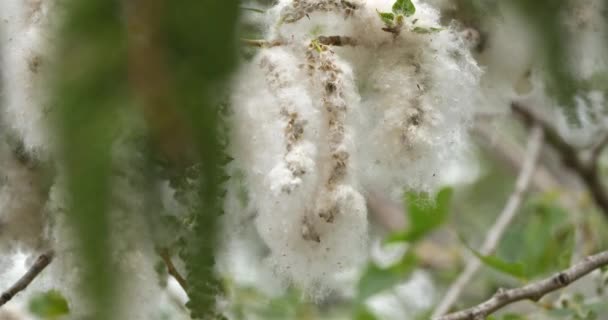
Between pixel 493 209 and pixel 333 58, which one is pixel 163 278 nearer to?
pixel 333 58

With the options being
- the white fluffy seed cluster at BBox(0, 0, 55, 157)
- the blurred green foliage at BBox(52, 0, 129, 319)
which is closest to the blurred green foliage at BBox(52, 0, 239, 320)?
the blurred green foliage at BBox(52, 0, 129, 319)

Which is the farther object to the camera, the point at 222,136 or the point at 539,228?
the point at 539,228

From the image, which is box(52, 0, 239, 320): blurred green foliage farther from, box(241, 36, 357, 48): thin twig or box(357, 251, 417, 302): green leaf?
box(357, 251, 417, 302): green leaf

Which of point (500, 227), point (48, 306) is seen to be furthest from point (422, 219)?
point (48, 306)

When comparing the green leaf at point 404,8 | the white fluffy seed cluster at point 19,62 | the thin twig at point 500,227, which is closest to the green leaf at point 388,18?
the green leaf at point 404,8

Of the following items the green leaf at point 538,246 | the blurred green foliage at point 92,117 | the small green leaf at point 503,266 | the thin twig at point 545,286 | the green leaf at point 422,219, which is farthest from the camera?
the green leaf at point 538,246

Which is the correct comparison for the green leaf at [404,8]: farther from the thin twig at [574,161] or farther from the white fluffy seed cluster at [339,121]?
the thin twig at [574,161]

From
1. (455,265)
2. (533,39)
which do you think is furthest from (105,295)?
(455,265)
